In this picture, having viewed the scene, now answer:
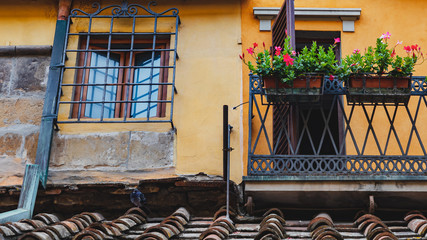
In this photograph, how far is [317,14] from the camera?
7.96 meters

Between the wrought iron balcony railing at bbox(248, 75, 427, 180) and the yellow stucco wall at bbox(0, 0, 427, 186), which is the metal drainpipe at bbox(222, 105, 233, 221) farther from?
the yellow stucco wall at bbox(0, 0, 427, 186)

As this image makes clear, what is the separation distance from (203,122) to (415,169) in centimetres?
254

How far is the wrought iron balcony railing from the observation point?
654 cm

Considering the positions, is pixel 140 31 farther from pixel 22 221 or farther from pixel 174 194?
pixel 22 221

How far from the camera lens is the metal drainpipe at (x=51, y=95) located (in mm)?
7088

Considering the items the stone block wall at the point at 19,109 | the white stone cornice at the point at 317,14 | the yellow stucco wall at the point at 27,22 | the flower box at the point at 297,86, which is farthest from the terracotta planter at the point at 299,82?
the yellow stucco wall at the point at 27,22

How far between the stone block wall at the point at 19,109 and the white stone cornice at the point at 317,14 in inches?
113

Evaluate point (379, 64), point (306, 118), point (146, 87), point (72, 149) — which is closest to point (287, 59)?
point (379, 64)

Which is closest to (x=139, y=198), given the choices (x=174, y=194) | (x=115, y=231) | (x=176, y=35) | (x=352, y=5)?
(x=174, y=194)

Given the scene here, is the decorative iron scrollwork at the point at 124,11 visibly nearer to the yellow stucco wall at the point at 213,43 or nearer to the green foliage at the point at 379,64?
the yellow stucco wall at the point at 213,43

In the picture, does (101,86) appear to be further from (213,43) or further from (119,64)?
(213,43)

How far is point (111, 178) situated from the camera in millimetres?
7074

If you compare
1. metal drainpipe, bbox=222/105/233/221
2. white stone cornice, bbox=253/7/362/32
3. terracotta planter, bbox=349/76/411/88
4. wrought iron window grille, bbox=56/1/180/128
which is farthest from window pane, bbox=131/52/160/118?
terracotta planter, bbox=349/76/411/88

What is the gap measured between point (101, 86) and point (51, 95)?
682 millimetres
